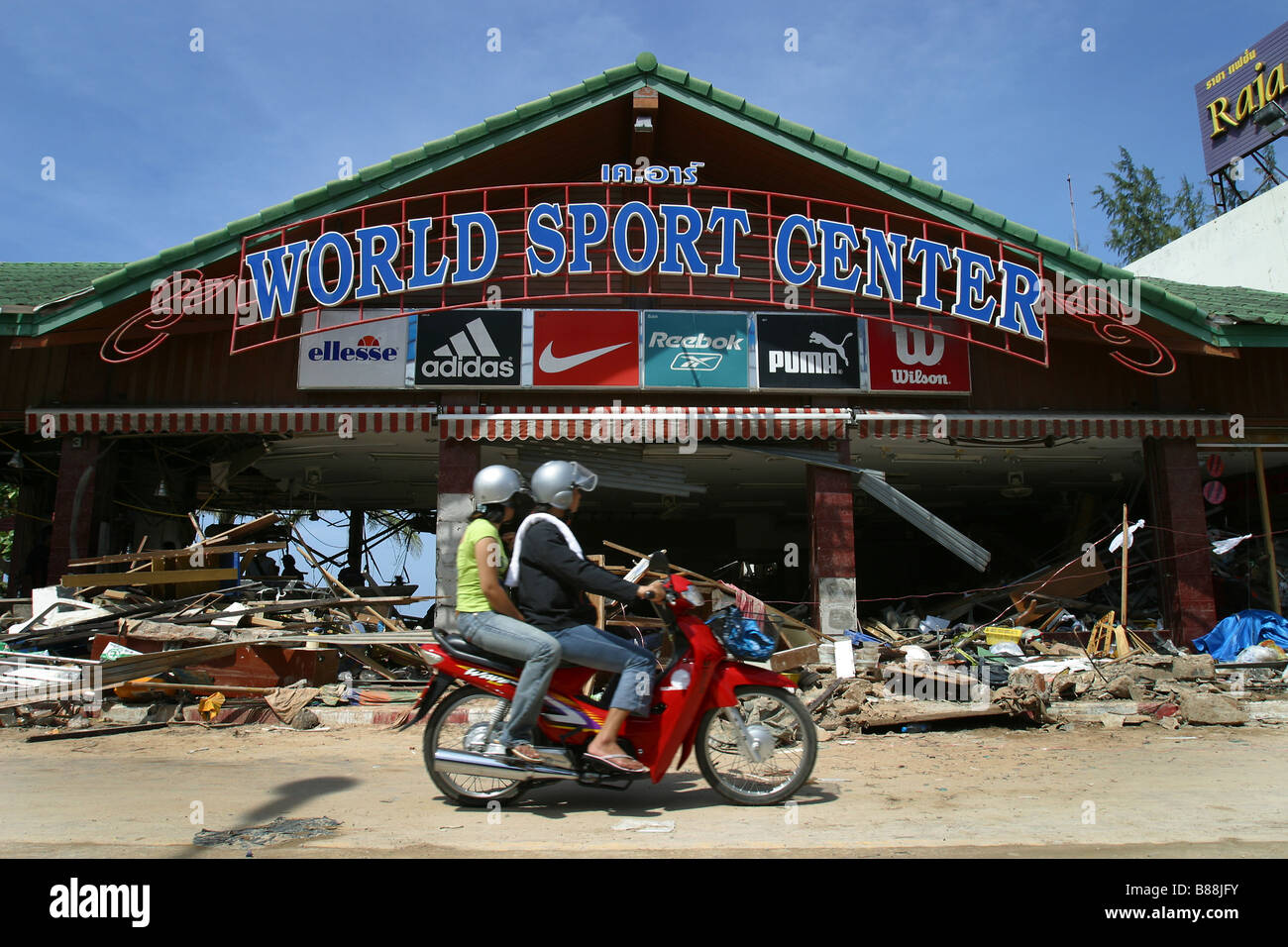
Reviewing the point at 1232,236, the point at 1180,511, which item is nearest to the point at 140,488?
the point at 1180,511

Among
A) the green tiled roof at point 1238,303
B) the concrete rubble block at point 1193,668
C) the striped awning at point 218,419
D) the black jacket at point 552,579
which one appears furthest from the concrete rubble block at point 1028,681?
the striped awning at point 218,419

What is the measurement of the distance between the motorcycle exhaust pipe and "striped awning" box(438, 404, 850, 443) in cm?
671

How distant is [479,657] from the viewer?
16.2ft

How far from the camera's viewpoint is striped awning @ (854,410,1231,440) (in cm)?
1176

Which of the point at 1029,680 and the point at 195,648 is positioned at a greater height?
the point at 195,648

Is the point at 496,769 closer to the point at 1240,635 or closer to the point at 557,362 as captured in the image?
the point at 557,362

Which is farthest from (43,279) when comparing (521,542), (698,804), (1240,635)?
(1240,635)

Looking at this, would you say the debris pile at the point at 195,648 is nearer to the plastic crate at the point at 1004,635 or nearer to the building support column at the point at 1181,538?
the plastic crate at the point at 1004,635

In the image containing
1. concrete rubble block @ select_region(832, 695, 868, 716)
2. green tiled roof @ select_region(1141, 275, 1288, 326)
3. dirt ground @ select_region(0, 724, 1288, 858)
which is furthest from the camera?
green tiled roof @ select_region(1141, 275, 1288, 326)

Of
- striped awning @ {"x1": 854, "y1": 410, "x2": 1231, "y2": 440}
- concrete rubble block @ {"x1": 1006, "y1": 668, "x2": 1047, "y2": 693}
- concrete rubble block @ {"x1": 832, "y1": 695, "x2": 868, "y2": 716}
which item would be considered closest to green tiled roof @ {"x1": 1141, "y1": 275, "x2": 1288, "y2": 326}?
striped awning @ {"x1": 854, "y1": 410, "x2": 1231, "y2": 440}

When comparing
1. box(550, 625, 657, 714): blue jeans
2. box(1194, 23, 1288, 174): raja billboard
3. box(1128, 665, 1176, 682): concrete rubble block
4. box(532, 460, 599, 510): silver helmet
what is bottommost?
box(1128, 665, 1176, 682): concrete rubble block

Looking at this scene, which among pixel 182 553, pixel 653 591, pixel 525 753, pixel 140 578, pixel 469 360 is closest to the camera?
pixel 653 591

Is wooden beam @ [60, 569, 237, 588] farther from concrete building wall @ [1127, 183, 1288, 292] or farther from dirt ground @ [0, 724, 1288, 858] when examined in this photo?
concrete building wall @ [1127, 183, 1288, 292]

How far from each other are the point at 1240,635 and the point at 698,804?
377 inches
